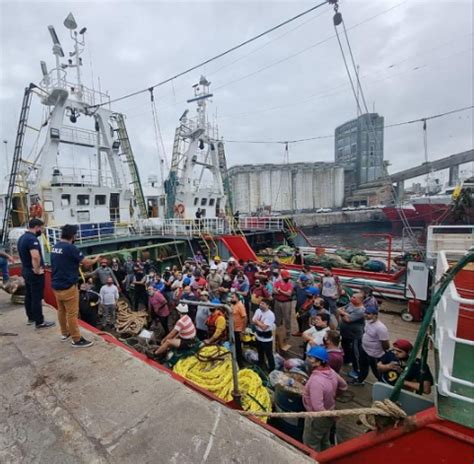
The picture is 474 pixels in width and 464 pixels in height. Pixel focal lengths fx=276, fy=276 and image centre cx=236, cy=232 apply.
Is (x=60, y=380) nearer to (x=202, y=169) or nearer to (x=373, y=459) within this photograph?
(x=373, y=459)

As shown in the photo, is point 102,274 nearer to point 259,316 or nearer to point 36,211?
point 259,316

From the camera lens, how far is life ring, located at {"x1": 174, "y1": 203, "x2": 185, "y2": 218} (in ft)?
58.2

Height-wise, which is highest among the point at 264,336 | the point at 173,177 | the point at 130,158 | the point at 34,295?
the point at 130,158

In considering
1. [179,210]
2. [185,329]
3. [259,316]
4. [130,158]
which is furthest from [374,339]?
[130,158]

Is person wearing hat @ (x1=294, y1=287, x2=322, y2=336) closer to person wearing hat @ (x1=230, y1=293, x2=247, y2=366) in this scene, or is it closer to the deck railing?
person wearing hat @ (x1=230, y1=293, x2=247, y2=366)

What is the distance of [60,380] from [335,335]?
10.9ft

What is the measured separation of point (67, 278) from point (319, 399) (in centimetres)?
324

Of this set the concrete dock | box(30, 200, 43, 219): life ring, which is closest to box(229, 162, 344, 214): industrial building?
box(30, 200, 43, 219): life ring

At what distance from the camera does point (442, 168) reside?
53.0 m

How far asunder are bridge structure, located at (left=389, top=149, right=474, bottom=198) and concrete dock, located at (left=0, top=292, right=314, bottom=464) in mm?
54735

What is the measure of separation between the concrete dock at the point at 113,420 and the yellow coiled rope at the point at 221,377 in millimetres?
1224

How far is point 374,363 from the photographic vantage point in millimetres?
4340

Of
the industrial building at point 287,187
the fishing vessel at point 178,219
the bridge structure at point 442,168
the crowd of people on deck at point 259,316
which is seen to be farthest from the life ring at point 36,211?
the industrial building at point 287,187

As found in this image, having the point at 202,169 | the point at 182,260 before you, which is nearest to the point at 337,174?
the point at 202,169
